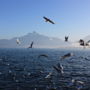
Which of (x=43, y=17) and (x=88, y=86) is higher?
(x=43, y=17)

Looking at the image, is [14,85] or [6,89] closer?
[6,89]

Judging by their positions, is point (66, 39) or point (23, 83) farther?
point (23, 83)

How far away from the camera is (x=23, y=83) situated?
57.7 meters

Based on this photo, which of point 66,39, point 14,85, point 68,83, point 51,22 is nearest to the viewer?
point 51,22

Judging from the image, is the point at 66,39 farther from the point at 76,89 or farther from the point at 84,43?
the point at 76,89

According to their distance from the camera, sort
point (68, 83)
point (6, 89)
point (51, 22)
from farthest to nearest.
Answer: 1. point (68, 83)
2. point (6, 89)
3. point (51, 22)

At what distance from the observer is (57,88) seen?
53312 millimetres

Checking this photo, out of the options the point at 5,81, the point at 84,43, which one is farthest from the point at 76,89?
the point at 84,43

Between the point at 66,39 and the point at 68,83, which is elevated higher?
the point at 66,39

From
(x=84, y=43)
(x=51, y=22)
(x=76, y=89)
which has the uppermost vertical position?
(x=51, y=22)

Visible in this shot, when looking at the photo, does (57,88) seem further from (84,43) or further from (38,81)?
(84,43)

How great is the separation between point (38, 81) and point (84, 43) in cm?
3480

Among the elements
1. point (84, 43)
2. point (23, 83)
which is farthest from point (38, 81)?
point (84, 43)

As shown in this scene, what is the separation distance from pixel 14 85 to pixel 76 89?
12411mm
